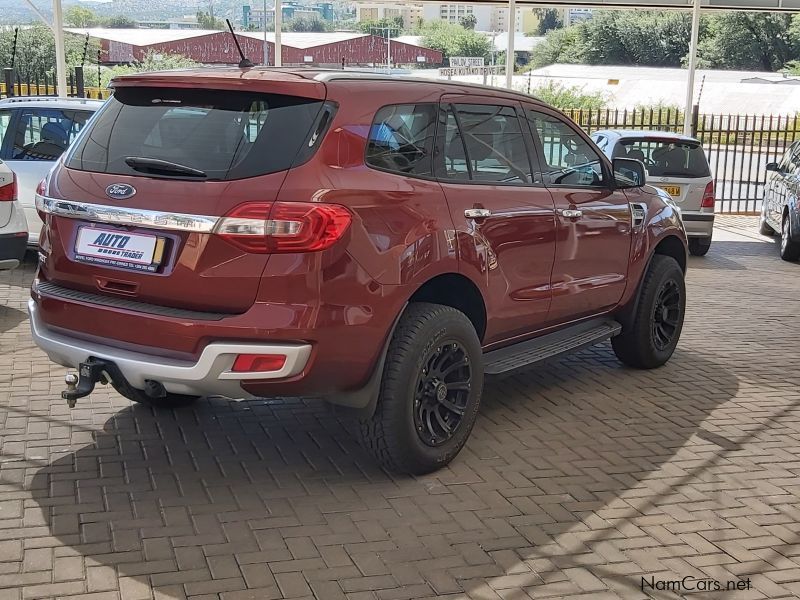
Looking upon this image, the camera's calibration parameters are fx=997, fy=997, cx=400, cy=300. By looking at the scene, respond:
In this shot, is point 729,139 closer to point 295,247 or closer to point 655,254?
point 655,254

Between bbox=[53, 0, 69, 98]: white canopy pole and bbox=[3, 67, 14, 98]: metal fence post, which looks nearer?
bbox=[53, 0, 69, 98]: white canopy pole

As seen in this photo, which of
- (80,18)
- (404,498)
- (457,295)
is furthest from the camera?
(80,18)

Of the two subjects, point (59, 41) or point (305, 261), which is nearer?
point (305, 261)

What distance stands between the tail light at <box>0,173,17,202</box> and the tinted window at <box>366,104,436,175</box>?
4.32m

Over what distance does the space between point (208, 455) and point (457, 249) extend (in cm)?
167

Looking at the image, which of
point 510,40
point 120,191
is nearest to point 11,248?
point 120,191

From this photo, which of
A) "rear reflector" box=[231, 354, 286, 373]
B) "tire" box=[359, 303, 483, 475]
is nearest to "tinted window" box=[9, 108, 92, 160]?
"tire" box=[359, 303, 483, 475]

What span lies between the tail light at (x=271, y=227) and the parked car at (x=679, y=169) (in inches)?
354

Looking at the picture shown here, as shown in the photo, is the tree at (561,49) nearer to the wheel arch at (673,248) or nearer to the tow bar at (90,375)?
the wheel arch at (673,248)

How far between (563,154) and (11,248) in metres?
4.49

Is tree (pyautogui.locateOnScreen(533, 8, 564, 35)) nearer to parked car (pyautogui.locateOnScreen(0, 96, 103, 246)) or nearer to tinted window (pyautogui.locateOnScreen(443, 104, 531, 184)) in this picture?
parked car (pyautogui.locateOnScreen(0, 96, 103, 246))

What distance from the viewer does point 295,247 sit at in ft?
13.8

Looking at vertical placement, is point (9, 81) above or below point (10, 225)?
above

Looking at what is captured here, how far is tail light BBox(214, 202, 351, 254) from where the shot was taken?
4195 millimetres
